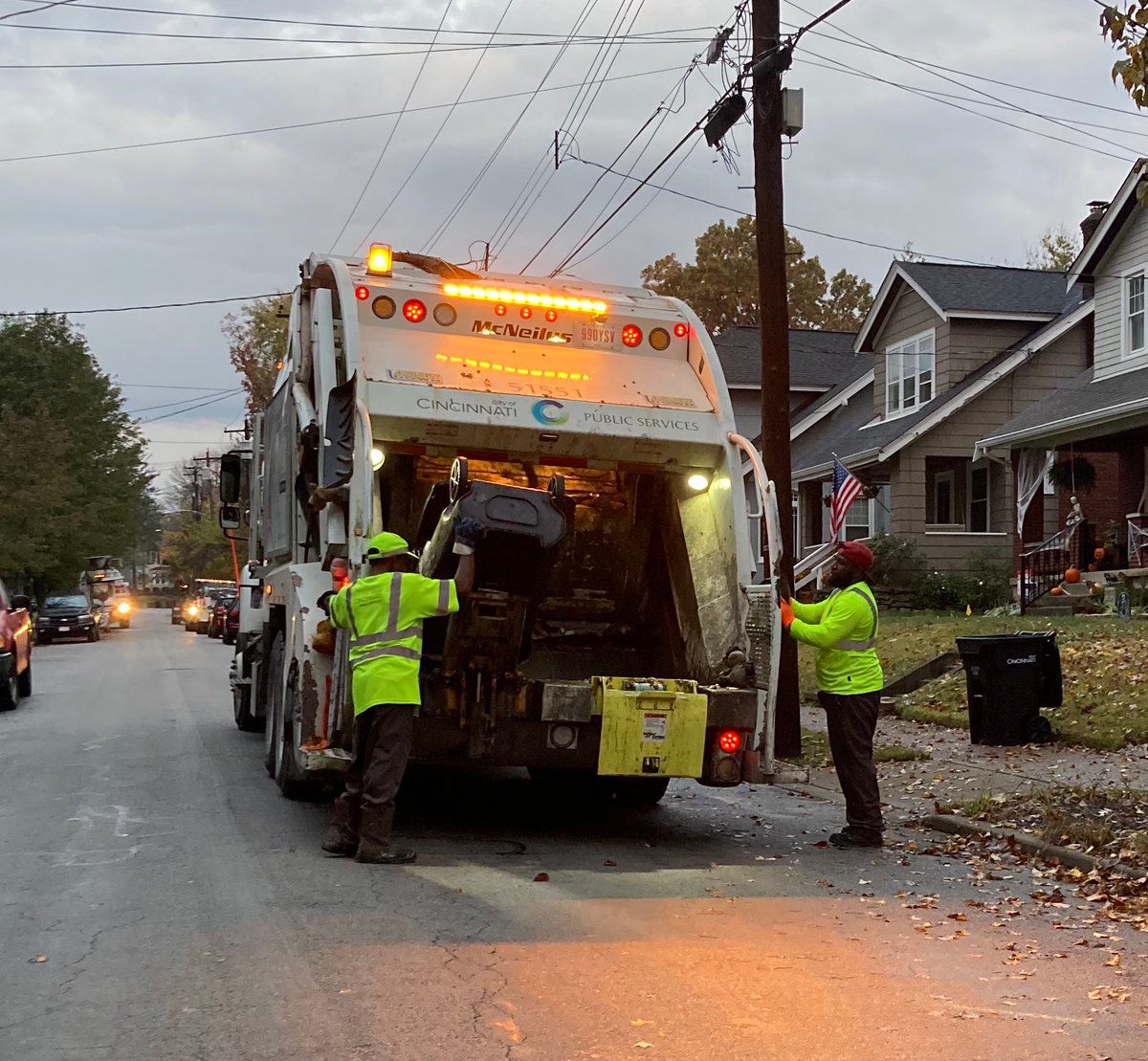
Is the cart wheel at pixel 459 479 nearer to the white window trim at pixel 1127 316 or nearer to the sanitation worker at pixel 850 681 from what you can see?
the sanitation worker at pixel 850 681

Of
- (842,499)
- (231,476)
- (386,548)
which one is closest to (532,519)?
(386,548)

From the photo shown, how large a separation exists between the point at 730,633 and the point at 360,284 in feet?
9.71

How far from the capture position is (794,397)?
3462 centimetres

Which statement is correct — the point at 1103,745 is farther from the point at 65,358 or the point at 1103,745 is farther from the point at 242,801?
the point at 65,358

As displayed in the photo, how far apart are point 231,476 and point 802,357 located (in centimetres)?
2474

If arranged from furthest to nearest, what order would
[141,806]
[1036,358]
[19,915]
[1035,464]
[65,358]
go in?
[65,358] < [1036,358] < [1035,464] < [141,806] < [19,915]

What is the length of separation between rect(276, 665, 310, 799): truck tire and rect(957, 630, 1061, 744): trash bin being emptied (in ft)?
18.1

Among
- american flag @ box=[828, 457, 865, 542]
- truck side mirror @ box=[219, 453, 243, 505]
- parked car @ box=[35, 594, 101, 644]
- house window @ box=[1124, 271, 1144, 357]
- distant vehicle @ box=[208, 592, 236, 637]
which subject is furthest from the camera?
parked car @ box=[35, 594, 101, 644]

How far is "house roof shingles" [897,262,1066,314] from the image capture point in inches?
1051

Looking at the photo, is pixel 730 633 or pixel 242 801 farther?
pixel 242 801

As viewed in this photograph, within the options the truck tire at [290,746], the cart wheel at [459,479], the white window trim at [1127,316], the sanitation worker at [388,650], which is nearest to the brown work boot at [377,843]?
the sanitation worker at [388,650]

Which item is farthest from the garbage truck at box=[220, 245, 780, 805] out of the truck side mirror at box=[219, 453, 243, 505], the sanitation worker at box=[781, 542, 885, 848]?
the truck side mirror at box=[219, 453, 243, 505]

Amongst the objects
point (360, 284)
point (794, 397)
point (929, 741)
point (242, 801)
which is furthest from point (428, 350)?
point (794, 397)

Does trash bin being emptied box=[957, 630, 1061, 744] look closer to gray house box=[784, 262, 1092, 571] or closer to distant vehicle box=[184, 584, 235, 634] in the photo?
gray house box=[784, 262, 1092, 571]
